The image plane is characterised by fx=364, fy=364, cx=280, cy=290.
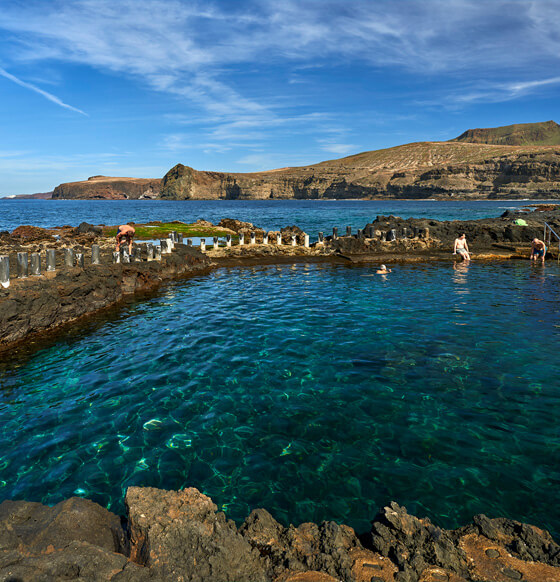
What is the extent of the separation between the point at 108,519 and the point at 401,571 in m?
3.48

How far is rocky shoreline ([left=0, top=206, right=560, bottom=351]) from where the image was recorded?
1257cm

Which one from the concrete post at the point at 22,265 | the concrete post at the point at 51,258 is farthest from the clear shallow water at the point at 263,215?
the concrete post at the point at 22,265

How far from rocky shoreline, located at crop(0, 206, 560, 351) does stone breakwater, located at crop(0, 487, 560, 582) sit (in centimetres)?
937

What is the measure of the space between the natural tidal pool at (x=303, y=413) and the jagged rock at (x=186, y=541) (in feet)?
4.56

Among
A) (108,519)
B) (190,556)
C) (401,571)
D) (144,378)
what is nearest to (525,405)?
(401,571)

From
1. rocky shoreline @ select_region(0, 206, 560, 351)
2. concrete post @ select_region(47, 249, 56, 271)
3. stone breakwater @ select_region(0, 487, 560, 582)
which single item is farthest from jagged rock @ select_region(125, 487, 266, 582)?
concrete post @ select_region(47, 249, 56, 271)

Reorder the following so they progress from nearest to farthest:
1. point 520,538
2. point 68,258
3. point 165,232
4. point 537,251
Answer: point 520,538 < point 68,258 < point 537,251 < point 165,232

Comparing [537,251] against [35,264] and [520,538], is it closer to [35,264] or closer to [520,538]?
[520,538]

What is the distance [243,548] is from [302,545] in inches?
25.6

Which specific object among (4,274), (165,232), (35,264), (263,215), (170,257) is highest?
(263,215)

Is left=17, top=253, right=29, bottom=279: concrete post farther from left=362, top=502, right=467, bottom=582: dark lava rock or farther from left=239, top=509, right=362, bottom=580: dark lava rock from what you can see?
left=362, top=502, right=467, bottom=582: dark lava rock

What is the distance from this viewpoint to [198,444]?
21.6 ft

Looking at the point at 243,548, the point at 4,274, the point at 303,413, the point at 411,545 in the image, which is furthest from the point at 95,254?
the point at 411,545

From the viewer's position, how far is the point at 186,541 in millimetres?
3635
